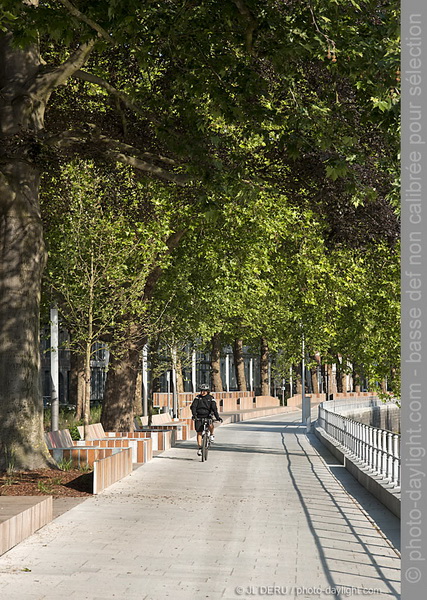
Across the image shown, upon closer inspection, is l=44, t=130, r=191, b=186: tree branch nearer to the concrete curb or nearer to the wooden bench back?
the wooden bench back

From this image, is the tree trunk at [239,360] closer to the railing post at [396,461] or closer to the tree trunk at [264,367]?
the tree trunk at [264,367]

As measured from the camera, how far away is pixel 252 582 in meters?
9.80

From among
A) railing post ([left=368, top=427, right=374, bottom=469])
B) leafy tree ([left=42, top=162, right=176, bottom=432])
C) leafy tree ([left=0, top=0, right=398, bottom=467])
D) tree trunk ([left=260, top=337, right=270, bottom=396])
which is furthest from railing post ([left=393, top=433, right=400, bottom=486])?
tree trunk ([left=260, top=337, right=270, bottom=396])

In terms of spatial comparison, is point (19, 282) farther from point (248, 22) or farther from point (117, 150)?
point (248, 22)

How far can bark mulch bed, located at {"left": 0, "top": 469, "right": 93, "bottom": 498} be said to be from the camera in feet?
51.6

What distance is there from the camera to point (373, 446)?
66.3ft

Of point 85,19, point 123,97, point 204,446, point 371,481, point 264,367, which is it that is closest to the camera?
point 85,19

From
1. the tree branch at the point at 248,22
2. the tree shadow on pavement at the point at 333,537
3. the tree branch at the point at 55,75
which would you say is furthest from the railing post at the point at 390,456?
the tree branch at the point at 55,75

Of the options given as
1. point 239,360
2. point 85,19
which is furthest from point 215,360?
point 85,19

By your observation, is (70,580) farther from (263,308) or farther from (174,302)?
(263,308)

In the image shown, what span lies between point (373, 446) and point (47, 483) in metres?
6.48

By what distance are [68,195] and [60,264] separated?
1564 mm

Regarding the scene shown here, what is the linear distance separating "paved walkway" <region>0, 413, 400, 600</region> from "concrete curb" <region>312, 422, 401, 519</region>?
7.3 inches
